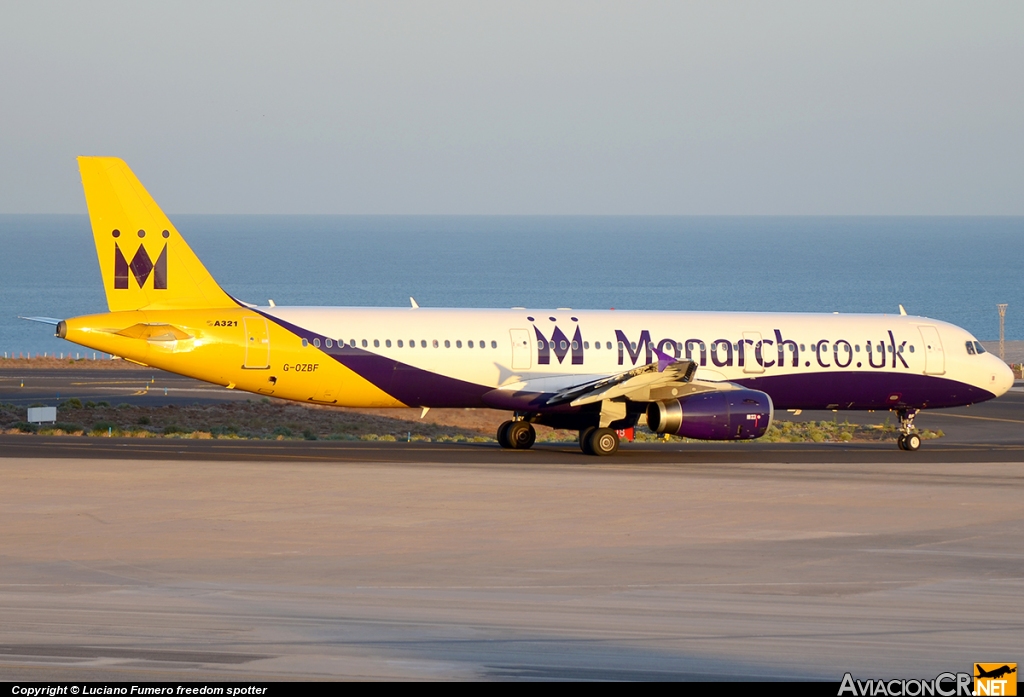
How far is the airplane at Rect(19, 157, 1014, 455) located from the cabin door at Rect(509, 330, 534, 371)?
3 cm

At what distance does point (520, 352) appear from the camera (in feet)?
108

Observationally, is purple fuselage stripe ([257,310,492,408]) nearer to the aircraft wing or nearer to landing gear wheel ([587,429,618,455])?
the aircraft wing

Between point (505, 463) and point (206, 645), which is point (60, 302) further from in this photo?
point (206, 645)

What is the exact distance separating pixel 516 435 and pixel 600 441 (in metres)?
2.54

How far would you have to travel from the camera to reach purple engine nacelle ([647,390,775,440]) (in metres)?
31.0

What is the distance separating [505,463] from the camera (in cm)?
2970

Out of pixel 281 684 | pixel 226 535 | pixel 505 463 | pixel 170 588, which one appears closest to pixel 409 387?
pixel 505 463

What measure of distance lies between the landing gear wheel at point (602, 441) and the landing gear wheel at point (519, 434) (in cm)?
213

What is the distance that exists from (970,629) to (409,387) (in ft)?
64.0

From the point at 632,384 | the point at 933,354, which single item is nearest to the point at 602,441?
the point at 632,384

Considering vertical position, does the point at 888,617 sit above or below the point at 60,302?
below

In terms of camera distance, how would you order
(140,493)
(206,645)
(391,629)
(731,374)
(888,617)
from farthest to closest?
(731,374), (140,493), (888,617), (391,629), (206,645)

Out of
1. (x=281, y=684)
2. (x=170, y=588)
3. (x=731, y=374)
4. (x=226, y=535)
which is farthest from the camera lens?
(x=731, y=374)

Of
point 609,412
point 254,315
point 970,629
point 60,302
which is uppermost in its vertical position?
point 60,302
